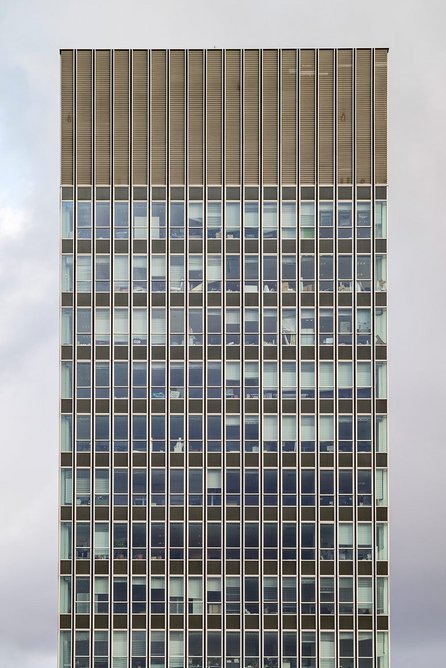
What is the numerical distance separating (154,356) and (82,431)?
1012cm

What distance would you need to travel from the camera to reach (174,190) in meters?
131

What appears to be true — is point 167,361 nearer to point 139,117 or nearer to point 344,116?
point 139,117

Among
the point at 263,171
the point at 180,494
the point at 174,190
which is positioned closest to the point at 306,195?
the point at 263,171

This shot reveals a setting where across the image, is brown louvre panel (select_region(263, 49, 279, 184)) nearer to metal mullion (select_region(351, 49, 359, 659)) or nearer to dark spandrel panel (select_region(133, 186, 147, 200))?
metal mullion (select_region(351, 49, 359, 659))

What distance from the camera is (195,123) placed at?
13075 centimetres

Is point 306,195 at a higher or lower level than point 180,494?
higher

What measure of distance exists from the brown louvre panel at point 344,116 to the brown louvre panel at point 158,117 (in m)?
17.4

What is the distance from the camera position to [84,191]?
131 meters

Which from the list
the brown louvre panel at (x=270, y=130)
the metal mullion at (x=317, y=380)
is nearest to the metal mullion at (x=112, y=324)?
the brown louvre panel at (x=270, y=130)

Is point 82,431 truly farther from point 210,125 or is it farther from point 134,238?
point 210,125

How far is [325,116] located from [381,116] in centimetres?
565

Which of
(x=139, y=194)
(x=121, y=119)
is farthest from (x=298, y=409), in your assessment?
(x=121, y=119)

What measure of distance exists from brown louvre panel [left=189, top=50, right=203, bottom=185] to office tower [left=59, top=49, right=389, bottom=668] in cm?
22

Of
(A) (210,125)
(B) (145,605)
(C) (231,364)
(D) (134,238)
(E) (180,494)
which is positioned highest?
(A) (210,125)
